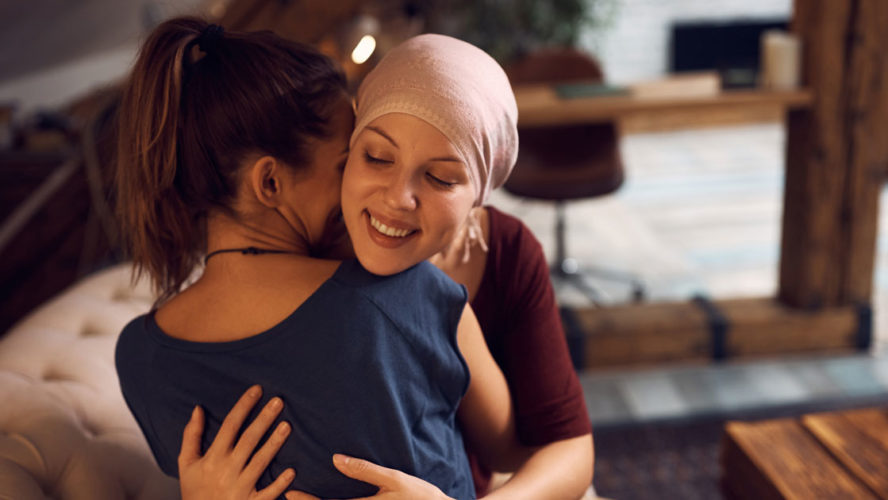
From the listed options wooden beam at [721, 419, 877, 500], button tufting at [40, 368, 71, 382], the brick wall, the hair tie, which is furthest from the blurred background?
the brick wall

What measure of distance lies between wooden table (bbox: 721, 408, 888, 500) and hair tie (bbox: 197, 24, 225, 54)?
1.10 metres

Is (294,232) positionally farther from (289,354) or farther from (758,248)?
(758,248)

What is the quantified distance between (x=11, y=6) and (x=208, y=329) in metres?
2.83

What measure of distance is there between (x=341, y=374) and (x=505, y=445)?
14.2 inches

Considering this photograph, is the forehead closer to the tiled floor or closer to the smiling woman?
the smiling woman

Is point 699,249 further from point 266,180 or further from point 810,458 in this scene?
point 266,180

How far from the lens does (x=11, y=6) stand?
10.1ft

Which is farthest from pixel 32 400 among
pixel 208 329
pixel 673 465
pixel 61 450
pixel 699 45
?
pixel 699 45

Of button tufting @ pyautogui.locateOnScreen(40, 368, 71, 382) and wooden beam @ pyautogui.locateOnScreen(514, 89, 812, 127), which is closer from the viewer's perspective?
button tufting @ pyautogui.locateOnScreen(40, 368, 71, 382)

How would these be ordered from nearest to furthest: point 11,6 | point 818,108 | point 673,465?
1. point 673,465
2. point 818,108
3. point 11,6

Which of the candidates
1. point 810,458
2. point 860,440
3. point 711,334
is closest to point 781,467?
point 810,458

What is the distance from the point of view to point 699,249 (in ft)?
12.8

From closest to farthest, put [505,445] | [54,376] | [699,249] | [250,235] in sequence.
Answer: [250,235] < [505,445] < [54,376] < [699,249]

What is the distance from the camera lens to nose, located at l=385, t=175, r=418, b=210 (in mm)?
857
